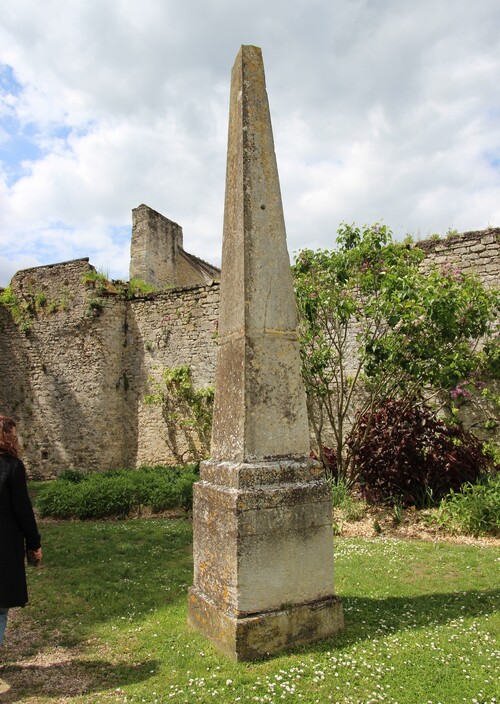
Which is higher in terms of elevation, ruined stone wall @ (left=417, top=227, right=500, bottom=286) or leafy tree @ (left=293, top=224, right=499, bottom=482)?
ruined stone wall @ (left=417, top=227, right=500, bottom=286)

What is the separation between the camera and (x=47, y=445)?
12922 millimetres

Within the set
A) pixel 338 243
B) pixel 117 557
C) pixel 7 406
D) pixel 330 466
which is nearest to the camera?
pixel 117 557

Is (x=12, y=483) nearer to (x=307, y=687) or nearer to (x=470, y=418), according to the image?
(x=307, y=687)

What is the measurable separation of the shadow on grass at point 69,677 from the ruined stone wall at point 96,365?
8458mm

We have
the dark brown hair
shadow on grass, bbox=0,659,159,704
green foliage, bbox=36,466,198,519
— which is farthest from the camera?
green foliage, bbox=36,466,198,519

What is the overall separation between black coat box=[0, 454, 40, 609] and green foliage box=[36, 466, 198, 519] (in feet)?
16.7

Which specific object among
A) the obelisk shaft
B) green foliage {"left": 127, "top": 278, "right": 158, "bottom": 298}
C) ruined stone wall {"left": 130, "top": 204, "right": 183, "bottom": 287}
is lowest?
the obelisk shaft

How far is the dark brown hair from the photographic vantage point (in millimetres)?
3289

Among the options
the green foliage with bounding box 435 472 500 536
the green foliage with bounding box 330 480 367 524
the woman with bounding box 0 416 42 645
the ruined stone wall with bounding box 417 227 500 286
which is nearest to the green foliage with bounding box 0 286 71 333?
the green foliage with bounding box 330 480 367 524

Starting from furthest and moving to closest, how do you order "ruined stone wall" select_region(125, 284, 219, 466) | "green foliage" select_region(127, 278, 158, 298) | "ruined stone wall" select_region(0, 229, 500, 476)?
"green foliage" select_region(127, 278, 158, 298) → "ruined stone wall" select_region(0, 229, 500, 476) → "ruined stone wall" select_region(125, 284, 219, 466)

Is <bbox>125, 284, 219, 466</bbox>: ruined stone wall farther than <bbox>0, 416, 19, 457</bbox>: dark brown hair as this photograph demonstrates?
Yes

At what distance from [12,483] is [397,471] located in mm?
5663

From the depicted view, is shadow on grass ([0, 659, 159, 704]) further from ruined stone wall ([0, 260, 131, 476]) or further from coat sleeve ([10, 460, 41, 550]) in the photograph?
ruined stone wall ([0, 260, 131, 476])

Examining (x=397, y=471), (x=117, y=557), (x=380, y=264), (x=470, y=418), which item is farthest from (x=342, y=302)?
(x=117, y=557)
